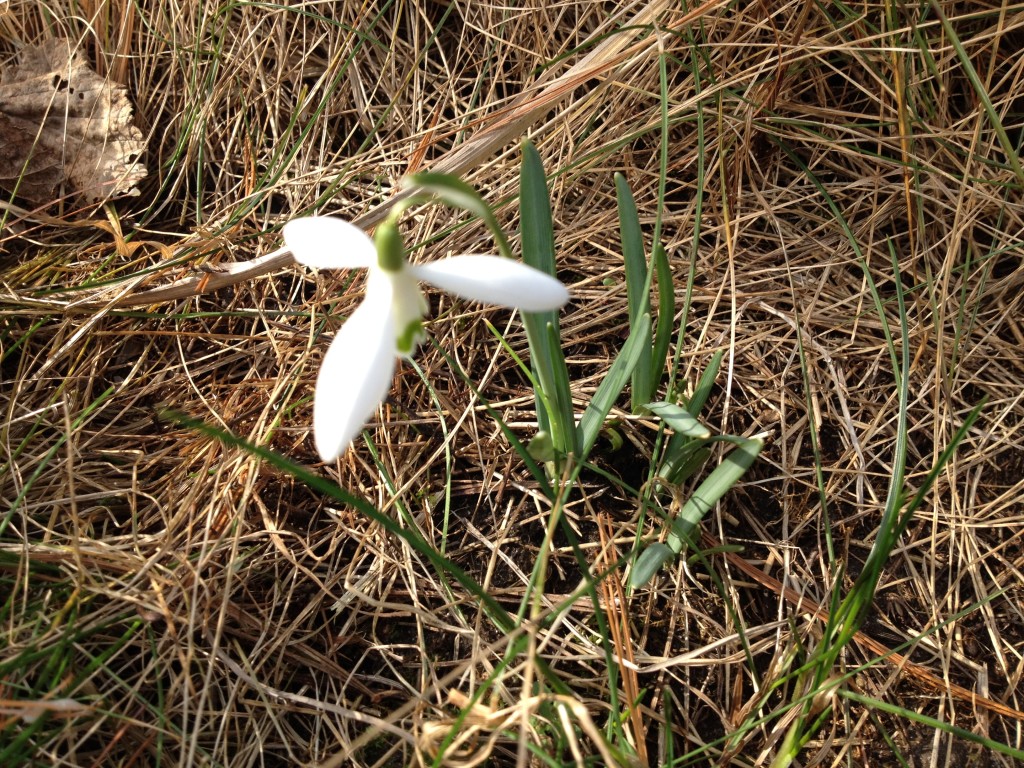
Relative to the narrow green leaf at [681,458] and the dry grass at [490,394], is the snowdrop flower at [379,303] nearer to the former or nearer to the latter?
the dry grass at [490,394]

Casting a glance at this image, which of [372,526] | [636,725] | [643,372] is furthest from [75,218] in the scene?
[636,725]

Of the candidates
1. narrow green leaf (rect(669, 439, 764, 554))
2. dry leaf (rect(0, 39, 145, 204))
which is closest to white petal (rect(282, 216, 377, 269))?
narrow green leaf (rect(669, 439, 764, 554))

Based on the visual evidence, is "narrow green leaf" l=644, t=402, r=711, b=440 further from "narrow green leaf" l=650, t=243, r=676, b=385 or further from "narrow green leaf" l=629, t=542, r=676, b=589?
"narrow green leaf" l=629, t=542, r=676, b=589

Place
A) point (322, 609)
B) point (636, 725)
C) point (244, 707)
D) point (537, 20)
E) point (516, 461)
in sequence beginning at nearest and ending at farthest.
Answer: point (636, 725) < point (244, 707) < point (322, 609) < point (516, 461) < point (537, 20)

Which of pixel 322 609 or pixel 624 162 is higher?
pixel 624 162

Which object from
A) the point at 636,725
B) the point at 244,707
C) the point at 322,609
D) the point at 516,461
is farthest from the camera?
the point at 516,461

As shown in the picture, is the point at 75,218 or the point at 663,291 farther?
the point at 75,218

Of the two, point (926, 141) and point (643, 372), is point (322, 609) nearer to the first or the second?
point (643, 372)
